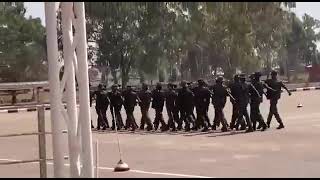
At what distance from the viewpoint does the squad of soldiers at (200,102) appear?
16469 millimetres

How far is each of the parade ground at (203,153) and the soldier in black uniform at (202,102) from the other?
17.7 inches

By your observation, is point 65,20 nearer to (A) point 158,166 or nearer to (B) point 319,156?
(A) point 158,166

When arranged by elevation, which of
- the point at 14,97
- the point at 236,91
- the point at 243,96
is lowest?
the point at 14,97

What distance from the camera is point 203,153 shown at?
500 inches

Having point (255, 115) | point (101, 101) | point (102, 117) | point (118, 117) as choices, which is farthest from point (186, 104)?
point (102, 117)

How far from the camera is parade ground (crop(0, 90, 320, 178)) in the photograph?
10.2 meters

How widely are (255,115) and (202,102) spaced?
1489 millimetres

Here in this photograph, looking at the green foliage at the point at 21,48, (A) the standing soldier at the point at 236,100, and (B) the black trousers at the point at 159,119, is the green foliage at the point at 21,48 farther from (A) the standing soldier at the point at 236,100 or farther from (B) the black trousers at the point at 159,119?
(A) the standing soldier at the point at 236,100

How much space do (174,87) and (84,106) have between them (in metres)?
11.1

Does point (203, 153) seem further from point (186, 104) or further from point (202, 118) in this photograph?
point (186, 104)

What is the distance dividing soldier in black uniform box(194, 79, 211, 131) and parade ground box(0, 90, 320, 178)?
451 mm

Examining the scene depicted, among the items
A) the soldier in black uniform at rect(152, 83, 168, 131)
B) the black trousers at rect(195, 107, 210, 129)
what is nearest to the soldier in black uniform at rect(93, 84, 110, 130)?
the soldier in black uniform at rect(152, 83, 168, 131)

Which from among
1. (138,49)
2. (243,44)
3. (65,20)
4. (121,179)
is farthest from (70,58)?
(138,49)

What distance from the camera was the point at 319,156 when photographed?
11500mm
